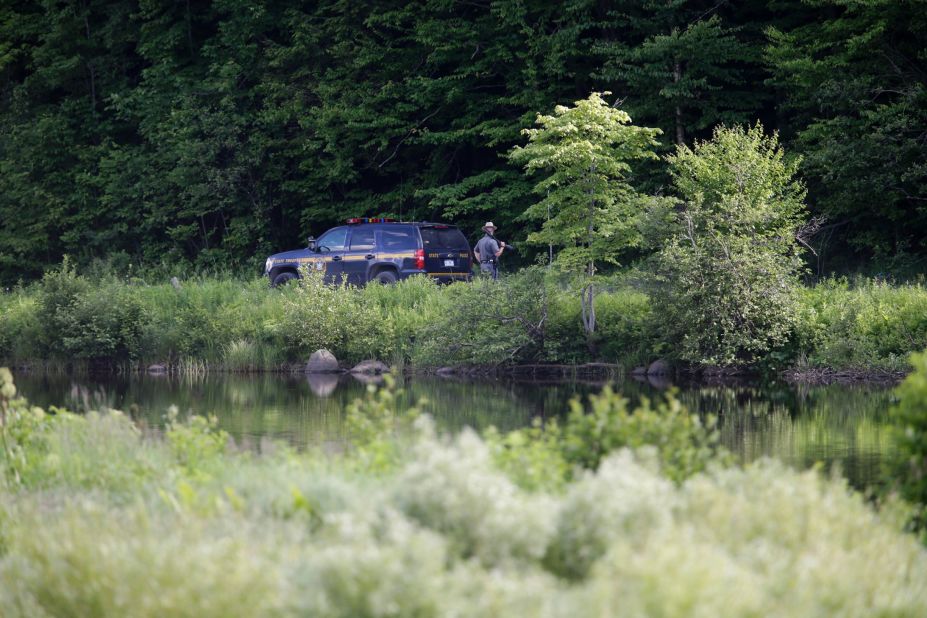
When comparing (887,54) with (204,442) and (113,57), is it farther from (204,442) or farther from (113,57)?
(113,57)

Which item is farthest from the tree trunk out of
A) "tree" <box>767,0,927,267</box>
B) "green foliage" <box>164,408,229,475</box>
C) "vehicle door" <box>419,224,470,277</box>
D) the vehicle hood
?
"green foliage" <box>164,408,229,475</box>

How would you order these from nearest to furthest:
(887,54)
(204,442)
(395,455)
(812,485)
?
1. (812,485)
2. (395,455)
3. (204,442)
4. (887,54)

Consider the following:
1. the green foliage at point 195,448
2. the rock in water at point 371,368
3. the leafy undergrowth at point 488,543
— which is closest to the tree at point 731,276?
the rock in water at point 371,368

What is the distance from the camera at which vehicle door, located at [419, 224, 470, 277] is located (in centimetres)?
3005

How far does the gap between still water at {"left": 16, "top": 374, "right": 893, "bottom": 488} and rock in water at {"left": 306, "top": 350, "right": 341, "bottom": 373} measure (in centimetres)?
79

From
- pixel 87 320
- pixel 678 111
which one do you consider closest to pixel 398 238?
pixel 87 320

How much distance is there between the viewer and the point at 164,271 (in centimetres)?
4278

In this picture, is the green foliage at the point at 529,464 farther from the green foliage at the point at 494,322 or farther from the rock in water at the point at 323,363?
the rock in water at the point at 323,363

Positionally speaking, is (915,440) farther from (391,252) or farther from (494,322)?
(391,252)

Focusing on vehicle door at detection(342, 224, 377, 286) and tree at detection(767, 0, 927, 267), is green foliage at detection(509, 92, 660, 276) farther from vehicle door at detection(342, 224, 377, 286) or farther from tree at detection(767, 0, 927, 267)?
vehicle door at detection(342, 224, 377, 286)

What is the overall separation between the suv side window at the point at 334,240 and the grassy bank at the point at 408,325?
1891 mm

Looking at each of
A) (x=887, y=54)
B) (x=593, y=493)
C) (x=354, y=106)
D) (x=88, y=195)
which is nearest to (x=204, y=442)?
(x=593, y=493)

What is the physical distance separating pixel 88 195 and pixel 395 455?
40.3 meters

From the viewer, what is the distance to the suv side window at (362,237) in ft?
101
